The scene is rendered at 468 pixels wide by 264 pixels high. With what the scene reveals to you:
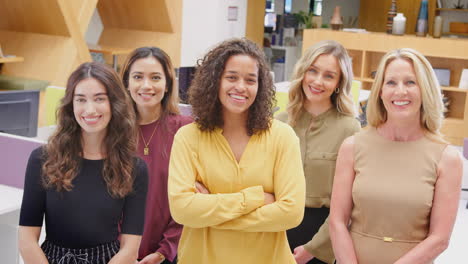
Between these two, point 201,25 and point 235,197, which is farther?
point 201,25

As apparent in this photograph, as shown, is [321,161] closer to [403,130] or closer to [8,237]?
[403,130]

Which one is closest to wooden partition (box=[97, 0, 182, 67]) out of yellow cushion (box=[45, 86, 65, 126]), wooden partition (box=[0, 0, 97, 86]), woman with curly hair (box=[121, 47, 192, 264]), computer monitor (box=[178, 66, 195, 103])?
wooden partition (box=[0, 0, 97, 86])

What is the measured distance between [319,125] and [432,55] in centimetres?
577

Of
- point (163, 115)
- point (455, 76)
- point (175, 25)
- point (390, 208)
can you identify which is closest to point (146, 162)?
point (163, 115)

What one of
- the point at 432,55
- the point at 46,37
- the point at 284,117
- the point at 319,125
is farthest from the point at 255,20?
the point at 319,125

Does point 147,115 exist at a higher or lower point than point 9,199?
higher

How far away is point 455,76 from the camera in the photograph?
765 centimetres

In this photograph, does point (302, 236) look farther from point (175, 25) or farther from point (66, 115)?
point (175, 25)

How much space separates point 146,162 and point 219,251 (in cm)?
54

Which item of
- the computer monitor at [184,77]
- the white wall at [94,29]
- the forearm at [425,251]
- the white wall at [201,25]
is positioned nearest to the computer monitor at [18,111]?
the computer monitor at [184,77]

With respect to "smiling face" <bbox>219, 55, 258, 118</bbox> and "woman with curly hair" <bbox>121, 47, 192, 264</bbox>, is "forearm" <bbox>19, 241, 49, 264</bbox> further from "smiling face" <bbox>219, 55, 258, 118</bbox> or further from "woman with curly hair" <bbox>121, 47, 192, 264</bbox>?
"smiling face" <bbox>219, 55, 258, 118</bbox>

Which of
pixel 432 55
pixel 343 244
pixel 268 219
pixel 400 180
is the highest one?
pixel 432 55

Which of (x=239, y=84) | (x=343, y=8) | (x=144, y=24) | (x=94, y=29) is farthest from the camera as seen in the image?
(x=343, y=8)

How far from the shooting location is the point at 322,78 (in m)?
2.23
